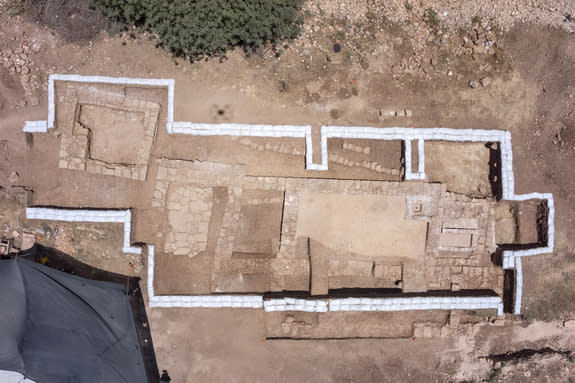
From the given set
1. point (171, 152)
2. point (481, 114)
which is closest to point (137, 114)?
point (171, 152)

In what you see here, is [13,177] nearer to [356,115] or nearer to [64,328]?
[64,328]

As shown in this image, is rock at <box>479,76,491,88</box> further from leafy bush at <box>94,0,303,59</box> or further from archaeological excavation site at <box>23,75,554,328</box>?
leafy bush at <box>94,0,303,59</box>

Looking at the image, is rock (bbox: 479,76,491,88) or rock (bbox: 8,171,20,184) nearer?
rock (bbox: 8,171,20,184)

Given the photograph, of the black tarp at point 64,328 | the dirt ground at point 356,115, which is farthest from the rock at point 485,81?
the black tarp at point 64,328

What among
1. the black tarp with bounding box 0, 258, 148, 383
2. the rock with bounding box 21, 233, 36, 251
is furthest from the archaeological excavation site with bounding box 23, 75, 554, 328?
the black tarp with bounding box 0, 258, 148, 383

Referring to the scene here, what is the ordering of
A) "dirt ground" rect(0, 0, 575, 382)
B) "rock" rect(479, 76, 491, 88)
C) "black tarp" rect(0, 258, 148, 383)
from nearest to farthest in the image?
"black tarp" rect(0, 258, 148, 383) < "dirt ground" rect(0, 0, 575, 382) < "rock" rect(479, 76, 491, 88)

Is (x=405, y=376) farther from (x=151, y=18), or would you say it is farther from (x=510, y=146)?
(x=151, y=18)

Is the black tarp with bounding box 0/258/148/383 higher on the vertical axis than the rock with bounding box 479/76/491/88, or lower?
lower
